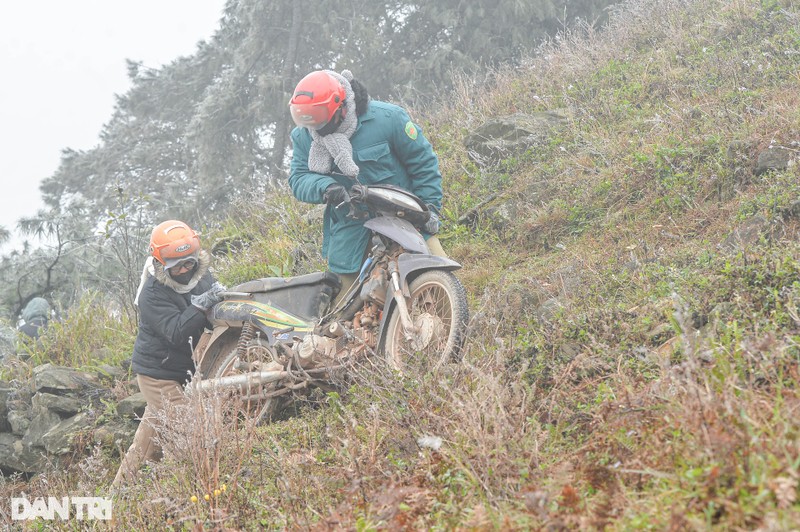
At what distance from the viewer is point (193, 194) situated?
18.7 metres

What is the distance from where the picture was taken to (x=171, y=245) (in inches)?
→ 242

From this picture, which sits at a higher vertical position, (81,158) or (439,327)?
(81,158)

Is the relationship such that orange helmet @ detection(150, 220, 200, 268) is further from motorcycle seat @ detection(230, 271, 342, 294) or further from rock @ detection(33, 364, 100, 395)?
rock @ detection(33, 364, 100, 395)

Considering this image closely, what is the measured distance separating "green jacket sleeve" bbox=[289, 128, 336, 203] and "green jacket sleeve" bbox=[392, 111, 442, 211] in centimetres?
59

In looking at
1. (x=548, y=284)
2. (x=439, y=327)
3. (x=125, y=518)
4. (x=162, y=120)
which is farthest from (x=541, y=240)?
(x=162, y=120)

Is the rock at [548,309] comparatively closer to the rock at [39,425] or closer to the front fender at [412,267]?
the front fender at [412,267]

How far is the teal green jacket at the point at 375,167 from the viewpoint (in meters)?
5.86

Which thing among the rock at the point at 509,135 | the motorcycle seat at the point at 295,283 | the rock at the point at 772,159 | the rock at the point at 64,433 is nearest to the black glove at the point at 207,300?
the motorcycle seat at the point at 295,283

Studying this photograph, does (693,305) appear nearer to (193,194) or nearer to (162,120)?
(193,194)

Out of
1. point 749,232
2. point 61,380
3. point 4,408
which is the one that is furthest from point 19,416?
point 749,232

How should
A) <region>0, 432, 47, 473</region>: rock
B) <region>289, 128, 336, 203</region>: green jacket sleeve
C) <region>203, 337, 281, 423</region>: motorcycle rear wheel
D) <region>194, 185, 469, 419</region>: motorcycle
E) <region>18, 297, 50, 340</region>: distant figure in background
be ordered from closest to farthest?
<region>194, 185, 469, 419</region>: motorcycle
<region>289, 128, 336, 203</region>: green jacket sleeve
<region>203, 337, 281, 423</region>: motorcycle rear wheel
<region>0, 432, 47, 473</region>: rock
<region>18, 297, 50, 340</region>: distant figure in background

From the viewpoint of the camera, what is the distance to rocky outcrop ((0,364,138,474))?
6980 millimetres

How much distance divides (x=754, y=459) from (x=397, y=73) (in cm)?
1609

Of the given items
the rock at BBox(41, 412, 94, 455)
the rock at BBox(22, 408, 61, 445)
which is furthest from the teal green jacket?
the rock at BBox(22, 408, 61, 445)
